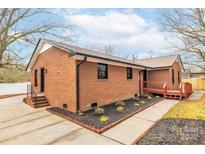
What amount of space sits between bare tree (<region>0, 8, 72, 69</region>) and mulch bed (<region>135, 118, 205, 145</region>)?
36.3 ft

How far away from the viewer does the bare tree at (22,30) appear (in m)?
11.5

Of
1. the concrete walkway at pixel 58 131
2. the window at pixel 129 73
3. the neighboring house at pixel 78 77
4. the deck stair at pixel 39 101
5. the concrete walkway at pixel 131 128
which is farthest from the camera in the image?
the window at pixel 129 73

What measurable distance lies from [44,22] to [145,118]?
38.0ft

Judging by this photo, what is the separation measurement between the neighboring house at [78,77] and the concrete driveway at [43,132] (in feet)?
4.92

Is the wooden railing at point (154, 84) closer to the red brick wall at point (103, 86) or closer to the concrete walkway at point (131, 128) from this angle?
the red brick wall at point (103, 86)

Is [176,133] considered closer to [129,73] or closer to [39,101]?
[129,73]

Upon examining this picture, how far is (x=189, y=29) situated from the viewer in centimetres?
1349

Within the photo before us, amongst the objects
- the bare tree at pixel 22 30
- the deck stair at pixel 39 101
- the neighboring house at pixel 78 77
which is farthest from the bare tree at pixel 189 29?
the deck stair at pixel 39 101

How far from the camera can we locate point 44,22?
1288 centimetres

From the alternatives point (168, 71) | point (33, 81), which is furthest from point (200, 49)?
point (33, 81)

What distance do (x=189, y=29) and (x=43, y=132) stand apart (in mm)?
14617

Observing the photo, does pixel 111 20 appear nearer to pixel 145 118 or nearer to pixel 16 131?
pixel 145 118

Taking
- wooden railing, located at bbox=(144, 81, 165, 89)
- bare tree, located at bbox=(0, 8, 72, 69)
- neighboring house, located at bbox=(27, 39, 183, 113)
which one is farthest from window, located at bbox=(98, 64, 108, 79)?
wooden railing, located at bbox=(144, 81, 165, 89)

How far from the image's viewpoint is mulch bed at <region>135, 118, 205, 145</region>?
434 cm
